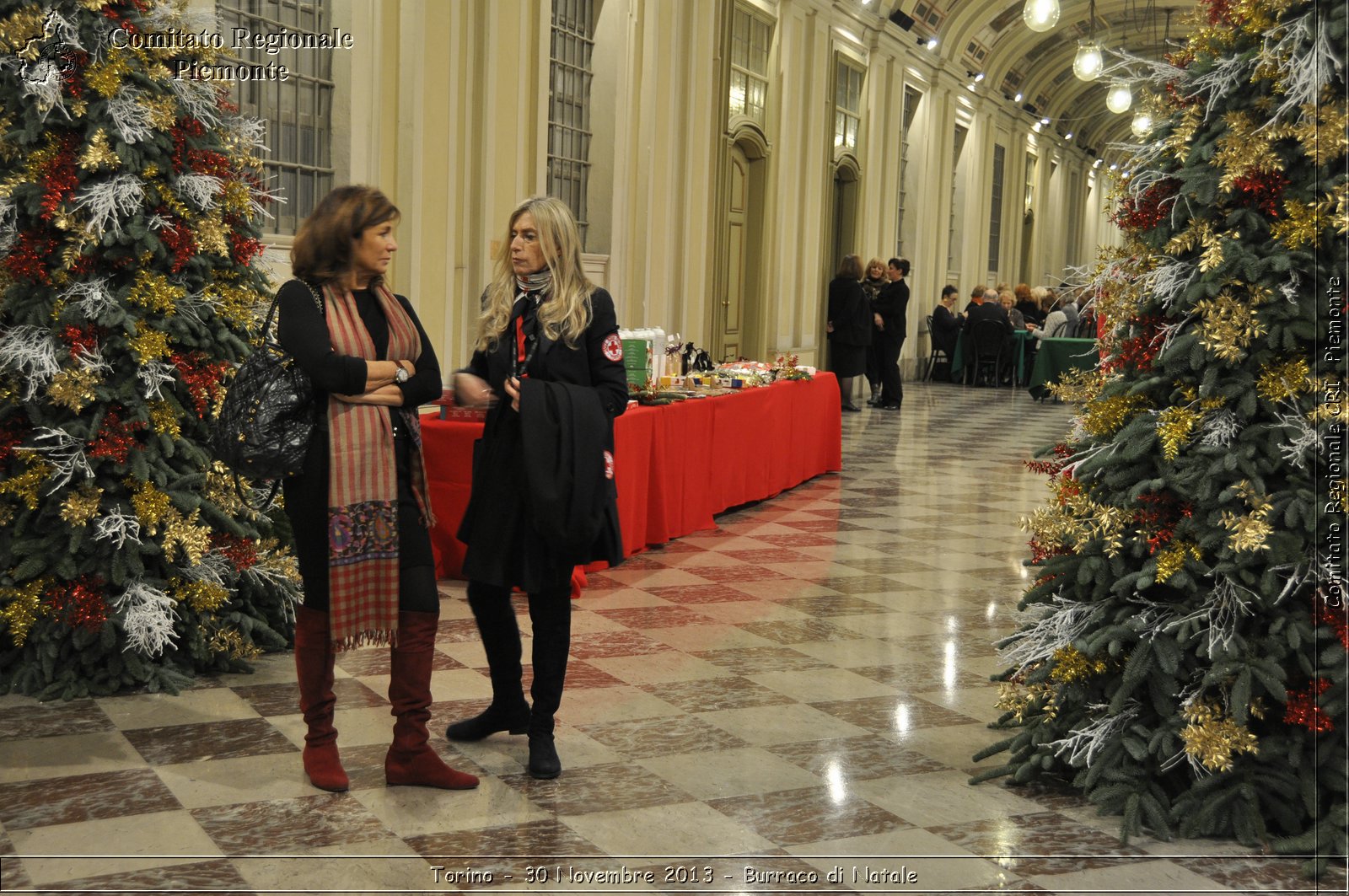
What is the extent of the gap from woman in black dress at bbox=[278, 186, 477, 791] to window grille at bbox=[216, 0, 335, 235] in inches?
142

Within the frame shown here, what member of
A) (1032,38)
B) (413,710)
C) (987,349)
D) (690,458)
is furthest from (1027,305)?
(413,710)

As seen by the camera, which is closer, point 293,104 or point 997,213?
point 293,104

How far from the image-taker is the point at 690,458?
23.6 feet

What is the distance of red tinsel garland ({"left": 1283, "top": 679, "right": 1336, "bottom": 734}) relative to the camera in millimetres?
3008

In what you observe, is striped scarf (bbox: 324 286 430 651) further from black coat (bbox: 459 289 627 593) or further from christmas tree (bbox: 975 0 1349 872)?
christmas tree (bbox: 975 0 1349 872)

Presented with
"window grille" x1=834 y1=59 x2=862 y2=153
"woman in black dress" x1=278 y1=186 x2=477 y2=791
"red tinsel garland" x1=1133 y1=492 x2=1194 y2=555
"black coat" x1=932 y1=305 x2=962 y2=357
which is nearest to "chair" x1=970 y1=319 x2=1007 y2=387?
"black coat" x1=932 y1=305 x2=962 y2=357

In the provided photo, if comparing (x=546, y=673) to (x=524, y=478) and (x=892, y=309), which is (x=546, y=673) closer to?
(x=524, y=478)

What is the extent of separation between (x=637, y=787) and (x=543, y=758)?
0.89 ft

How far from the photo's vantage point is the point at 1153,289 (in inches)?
131

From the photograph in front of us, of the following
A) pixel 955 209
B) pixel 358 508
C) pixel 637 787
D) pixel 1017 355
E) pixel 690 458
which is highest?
pixel 955 209

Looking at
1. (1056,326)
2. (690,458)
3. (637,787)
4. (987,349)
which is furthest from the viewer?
(987,349)

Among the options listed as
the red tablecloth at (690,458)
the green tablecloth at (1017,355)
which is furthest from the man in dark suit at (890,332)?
the red tablecloth at (690,458)

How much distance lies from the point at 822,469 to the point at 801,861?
7.02 m

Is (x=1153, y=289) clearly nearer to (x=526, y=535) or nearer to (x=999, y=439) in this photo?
(x=526, y=535)
